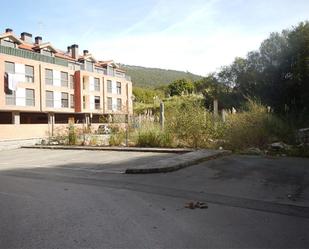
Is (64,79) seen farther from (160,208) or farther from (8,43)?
(160,208)

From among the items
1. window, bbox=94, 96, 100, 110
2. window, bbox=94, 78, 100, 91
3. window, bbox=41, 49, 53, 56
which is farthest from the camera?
window, bbox=94, 78, 100, 91

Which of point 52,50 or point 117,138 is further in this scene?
point 52,50

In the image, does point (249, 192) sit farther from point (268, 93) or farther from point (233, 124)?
point (268, 93)

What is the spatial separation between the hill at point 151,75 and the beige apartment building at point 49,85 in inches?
1421

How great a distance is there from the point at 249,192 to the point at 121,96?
176 feet

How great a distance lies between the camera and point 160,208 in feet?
19.9

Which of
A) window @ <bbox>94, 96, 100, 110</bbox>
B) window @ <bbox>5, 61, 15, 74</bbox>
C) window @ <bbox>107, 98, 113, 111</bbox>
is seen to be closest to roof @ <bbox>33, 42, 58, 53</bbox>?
window @ <bbox>5, 61, 15, 74</bbox>

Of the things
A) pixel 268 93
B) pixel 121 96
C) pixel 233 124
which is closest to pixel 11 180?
pixel 233 124

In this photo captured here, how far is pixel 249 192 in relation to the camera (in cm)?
710

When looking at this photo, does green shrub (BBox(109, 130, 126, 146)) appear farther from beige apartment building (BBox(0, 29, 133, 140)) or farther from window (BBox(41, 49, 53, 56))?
window (BBox(41, 49, 53, 56))

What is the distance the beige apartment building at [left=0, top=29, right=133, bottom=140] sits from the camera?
40094 millimetres

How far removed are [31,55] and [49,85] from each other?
4.30 metres

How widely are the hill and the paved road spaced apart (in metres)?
86.1

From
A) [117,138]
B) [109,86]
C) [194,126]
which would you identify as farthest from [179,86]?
[194,126]
